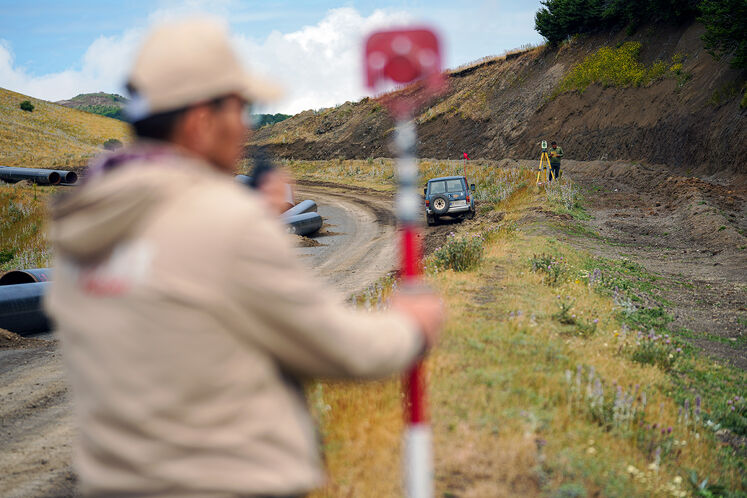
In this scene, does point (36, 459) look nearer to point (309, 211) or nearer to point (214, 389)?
point (214, 389)

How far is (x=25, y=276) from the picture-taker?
11148 millimetres

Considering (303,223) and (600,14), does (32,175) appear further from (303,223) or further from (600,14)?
(600,14)

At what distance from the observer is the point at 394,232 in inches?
833

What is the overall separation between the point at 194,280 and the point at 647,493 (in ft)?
12.3

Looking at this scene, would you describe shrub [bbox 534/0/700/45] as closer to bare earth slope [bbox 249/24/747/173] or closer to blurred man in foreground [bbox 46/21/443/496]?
bare earth slope [bbox 249/24/747/173]

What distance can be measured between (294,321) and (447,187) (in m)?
20.7

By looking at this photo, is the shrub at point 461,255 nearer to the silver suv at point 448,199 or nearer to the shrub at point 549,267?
Answer: the shrub at point 549,267

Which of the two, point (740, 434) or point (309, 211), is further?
point (309, 211)

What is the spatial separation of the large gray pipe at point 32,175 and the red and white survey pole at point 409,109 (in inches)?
1253

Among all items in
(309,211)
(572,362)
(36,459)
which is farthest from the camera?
(309,211)

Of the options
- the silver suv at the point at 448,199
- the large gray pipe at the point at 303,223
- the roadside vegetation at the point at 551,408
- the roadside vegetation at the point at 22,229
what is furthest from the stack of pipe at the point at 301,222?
the roadside vegetation at the point at 551,408

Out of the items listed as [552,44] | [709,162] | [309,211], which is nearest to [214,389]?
[309,211]

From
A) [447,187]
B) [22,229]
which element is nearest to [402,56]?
[447,187]

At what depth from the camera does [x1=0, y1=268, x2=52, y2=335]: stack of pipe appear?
9805 millimetres
